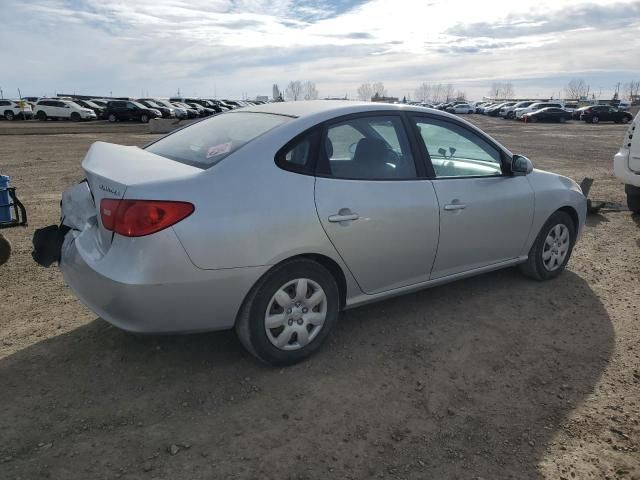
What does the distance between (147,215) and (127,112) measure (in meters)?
38.3

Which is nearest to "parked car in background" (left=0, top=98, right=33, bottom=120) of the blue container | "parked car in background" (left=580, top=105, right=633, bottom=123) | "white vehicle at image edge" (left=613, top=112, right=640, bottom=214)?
the blue container

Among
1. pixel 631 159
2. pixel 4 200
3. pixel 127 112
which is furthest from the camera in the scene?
pixel 127 112

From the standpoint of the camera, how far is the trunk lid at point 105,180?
9.32 ft

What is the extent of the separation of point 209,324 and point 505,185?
265 centimetres

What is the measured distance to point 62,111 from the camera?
124ft

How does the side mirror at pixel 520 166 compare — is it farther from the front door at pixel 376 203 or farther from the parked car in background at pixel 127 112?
the parked car in background at pixel 127 112

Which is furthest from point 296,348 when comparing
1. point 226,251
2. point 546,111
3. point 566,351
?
point 546,111

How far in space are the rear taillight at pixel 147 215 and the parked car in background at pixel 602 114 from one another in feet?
156

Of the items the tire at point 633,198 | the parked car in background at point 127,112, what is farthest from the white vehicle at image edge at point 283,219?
the parked car in background at point 127,112

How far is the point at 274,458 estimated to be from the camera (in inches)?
98.6

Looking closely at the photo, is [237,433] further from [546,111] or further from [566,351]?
[546,111]

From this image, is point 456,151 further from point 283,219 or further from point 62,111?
point 62,111

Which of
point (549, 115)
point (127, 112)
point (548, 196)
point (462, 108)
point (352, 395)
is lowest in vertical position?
point (352, 395)

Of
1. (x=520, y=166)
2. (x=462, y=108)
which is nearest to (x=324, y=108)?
(x=520, y=166)
